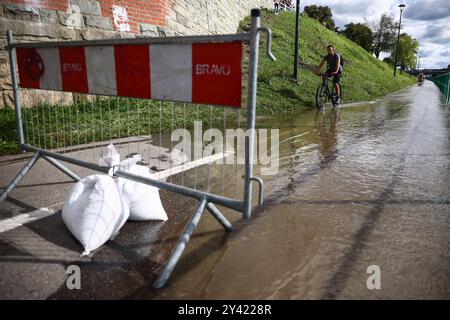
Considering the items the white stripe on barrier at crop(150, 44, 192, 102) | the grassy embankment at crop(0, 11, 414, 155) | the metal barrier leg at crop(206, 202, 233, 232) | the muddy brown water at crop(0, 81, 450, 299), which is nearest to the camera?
the muddy brown water at crop(0, 81, 450, 299)

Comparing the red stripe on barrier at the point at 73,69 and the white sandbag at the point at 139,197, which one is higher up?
the red stripe on barrier at the point at 73,69

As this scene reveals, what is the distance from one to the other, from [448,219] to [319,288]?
1.68 m

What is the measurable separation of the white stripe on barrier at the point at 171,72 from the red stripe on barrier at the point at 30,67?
1.64 meters

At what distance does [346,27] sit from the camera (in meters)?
71.8

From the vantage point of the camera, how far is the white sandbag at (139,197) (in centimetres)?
292

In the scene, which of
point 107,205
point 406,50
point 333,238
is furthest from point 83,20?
point 406,50

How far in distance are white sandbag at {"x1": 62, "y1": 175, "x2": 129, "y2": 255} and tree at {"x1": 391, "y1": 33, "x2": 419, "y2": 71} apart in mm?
87327

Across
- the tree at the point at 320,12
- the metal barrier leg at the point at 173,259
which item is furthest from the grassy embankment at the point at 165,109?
the tree at the point at 320,12

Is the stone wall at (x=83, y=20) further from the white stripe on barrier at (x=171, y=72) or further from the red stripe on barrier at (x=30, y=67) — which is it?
the white stripe on barrier at (x=171, y=72)

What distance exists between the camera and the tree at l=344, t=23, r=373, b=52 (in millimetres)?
69312

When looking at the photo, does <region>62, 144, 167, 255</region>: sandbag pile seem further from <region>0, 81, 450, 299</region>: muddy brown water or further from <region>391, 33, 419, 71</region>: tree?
<region>391, 33, 419, 71</region>: tree

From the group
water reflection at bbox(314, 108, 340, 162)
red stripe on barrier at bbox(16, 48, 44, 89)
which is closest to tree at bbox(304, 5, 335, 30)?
water reflection at bbox(314, 108, 340, 162)
